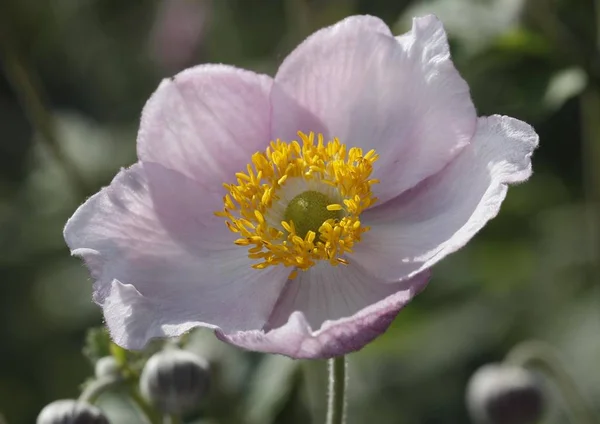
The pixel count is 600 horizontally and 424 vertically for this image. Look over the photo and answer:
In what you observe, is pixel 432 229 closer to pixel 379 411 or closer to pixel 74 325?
pixel 379 411

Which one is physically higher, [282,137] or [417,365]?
[282,137]

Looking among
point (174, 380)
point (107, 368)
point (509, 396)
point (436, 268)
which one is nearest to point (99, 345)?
point (107, 368)

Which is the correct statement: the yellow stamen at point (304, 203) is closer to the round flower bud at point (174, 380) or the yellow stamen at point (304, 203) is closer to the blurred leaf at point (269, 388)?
the round flower bud at point (174, 380)

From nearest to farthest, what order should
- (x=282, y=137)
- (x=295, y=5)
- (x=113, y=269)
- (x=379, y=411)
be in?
(x=113, y=269) < (x=282, y=137) < (x=295, y=5) < (x=379, y=411)

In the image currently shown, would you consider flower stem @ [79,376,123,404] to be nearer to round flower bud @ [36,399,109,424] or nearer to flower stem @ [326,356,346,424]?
round flower bud @ [36,399,109,424]

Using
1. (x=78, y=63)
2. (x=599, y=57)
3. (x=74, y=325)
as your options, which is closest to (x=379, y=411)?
(x=74, y=325)

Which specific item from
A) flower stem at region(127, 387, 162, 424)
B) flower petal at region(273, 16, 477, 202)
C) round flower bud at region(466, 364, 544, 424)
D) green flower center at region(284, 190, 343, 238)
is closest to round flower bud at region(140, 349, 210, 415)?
flower stem at region(127, 387, 162, 424)
